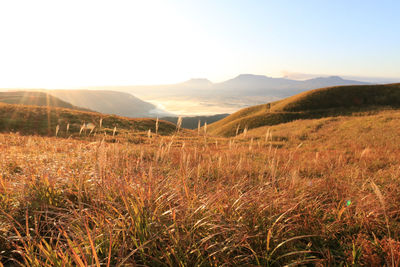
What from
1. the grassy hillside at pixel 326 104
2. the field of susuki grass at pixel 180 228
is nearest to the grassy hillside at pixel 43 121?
the field of susuki grass at pixel 180 228

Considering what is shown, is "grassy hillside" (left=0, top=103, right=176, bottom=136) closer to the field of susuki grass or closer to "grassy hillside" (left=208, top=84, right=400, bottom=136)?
the field of susuki grass

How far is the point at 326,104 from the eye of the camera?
53.0 meters

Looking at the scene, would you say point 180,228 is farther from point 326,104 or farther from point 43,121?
point 326,104

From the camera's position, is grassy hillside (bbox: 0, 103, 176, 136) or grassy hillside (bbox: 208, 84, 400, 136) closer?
grassy hillside (bbox: 0, 103, 176, 136)

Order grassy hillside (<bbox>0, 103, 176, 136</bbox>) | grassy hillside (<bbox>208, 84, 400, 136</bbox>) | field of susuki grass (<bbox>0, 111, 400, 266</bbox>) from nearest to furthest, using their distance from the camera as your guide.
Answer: field of susuki grass (<bbox>0, 111, 400, 266</bbox>)
grassy hillside (<bbox>0, 103, 176, 136</bbox>)
grassy hillside (<bbox>208, 84, 400, 136</bbox>)

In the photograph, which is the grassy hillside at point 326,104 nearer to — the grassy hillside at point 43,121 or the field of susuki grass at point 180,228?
the grassy hillside at point 43,121

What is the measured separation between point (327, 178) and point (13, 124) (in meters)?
29.0

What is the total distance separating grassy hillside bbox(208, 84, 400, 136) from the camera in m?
47.2

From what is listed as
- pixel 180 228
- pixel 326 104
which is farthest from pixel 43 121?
pixel 326 104

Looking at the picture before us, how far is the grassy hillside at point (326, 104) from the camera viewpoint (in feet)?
155

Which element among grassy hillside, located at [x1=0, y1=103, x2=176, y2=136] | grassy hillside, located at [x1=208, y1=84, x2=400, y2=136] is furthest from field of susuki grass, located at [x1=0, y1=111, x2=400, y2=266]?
grassy hillside, located at [x1=208, y1=84, x2=400, y2=136]

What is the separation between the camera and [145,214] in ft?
9.53

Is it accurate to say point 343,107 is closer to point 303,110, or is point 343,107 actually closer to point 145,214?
point 303,110

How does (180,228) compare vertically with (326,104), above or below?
below
